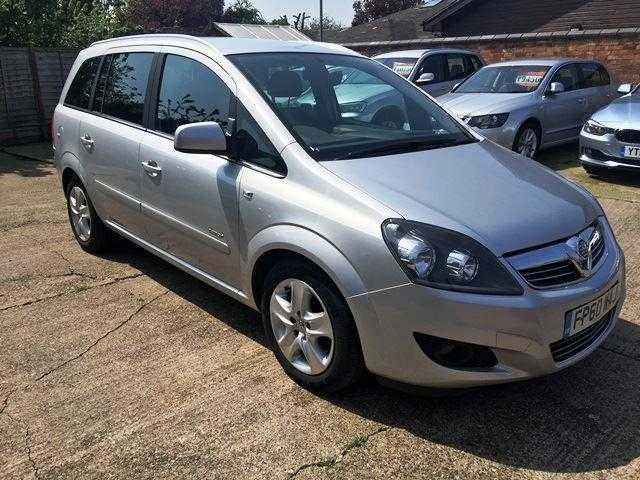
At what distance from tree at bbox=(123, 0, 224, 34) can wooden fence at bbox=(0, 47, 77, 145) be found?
112 ft

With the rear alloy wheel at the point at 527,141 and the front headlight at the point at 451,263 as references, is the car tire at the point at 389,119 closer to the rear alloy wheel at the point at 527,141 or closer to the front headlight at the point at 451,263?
the front headlight at the point at 451,263

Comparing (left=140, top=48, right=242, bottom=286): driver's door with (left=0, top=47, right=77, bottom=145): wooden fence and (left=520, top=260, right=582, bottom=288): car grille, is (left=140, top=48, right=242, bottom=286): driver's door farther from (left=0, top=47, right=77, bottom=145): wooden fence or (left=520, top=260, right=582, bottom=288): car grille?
(left=0, top=47, right=77, bottom=145): wooden fence

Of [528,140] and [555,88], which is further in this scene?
[555,88]

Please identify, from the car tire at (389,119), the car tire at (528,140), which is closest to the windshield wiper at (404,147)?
the car tire at (389,119)

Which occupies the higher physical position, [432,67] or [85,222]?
[432,67]

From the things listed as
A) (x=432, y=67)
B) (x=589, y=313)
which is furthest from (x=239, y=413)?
(x=432, y=67)

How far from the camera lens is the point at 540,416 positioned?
9.08 feet

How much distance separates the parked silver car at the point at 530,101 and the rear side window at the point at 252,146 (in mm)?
5329

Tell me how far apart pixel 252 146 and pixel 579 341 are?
1852 millimetres

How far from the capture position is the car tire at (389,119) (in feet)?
11.6

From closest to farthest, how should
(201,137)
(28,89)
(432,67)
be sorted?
(201,137) → (432,67) → (28,89)

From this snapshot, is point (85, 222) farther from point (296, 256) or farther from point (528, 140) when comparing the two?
point (528, 140)

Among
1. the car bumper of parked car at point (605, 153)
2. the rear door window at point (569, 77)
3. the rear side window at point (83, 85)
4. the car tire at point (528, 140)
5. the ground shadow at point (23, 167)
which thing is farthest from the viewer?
the rear door window at point (569, 77)

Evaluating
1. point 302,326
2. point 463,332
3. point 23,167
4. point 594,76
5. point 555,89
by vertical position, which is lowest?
point 23,167
